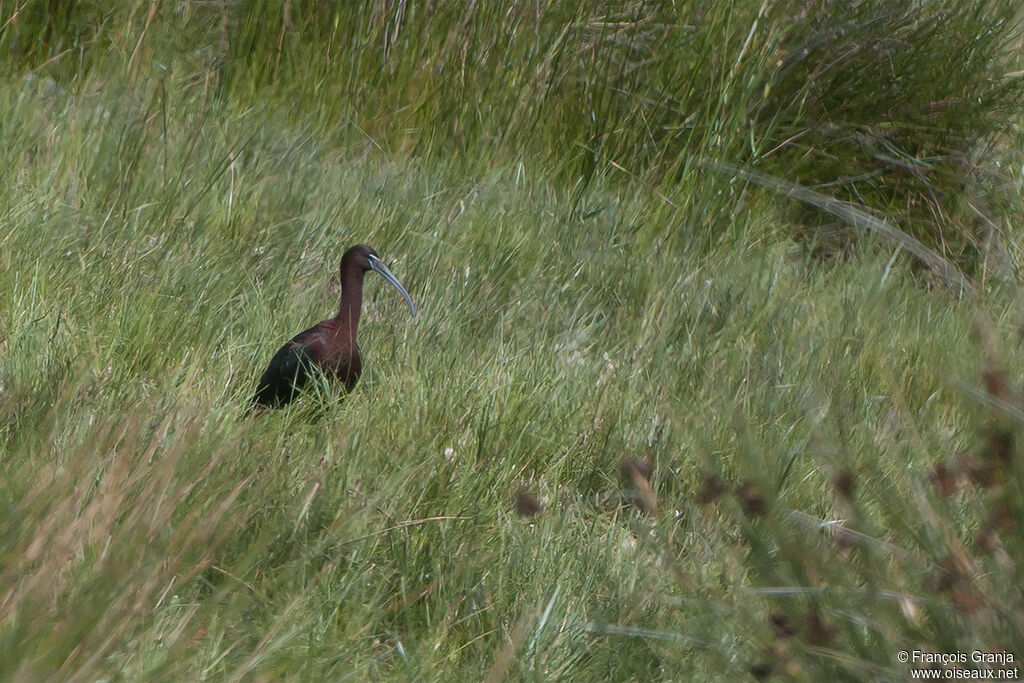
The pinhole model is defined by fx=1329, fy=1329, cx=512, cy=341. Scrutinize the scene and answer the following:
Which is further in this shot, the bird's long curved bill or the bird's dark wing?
the bird's long curved bill

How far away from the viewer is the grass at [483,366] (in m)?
1.93

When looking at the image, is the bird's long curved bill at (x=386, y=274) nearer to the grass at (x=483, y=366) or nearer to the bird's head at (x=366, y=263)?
the bird's head at (x=366, y=263)

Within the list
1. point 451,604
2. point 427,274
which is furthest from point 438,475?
point 427,274

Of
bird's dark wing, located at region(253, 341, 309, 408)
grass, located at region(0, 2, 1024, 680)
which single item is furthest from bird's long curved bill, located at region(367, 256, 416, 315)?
bird's dark wing, located at region(253, 341, 309, 408)

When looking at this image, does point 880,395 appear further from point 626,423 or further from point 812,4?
point 812,4

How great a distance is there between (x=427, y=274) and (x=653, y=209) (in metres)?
1.43

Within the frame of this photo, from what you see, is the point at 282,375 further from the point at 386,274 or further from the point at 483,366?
the point at 386,274

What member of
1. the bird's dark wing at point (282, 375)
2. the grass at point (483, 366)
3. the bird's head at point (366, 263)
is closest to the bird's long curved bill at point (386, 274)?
the bird's head at point (366, 263)

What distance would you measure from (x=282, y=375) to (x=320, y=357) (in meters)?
0.11

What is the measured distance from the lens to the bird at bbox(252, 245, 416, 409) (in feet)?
10.9

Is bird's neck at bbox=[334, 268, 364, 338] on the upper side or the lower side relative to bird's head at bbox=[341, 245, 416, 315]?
lower

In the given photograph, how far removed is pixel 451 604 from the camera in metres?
2.53

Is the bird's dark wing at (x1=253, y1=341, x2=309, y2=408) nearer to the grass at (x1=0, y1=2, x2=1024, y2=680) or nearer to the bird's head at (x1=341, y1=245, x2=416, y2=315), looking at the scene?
the grass at (x1=0, y1=2, x2=1024, y2=680)

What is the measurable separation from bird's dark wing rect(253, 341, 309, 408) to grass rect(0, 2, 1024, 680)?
0.25ft
